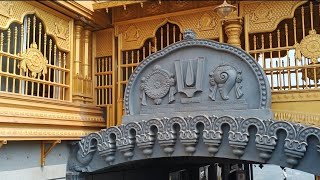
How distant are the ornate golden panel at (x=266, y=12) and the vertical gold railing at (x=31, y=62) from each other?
356 cm

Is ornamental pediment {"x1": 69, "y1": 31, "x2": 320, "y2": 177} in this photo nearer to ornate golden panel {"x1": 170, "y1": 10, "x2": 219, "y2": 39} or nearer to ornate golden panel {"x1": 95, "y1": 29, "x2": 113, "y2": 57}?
ornate golden panel {"x1": 170, "y1": 10, "x2": 219, "y2": 39}

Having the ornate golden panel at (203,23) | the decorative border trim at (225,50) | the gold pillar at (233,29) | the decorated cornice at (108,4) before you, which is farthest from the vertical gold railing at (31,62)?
the gold pillar at (233,29)

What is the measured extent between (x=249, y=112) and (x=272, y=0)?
7.90 feet

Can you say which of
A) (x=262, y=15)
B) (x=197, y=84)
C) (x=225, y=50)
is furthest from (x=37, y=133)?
(x=262, y=15)

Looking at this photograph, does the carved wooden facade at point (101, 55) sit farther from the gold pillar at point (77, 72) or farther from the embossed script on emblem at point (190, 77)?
the embossed script on emblem at point (190, 77)

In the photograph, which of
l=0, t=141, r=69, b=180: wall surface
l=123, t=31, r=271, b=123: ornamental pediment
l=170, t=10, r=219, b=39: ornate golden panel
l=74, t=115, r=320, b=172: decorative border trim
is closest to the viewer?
l=74, t=115, r=320, b=172: decorative border trim

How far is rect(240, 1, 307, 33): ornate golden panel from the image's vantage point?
652 centimetres

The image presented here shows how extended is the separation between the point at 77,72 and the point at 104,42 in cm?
110

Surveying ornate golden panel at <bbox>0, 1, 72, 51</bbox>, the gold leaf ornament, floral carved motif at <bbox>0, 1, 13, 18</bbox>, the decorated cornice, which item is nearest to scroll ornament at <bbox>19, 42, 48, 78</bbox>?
ornate golden panel at <bbox>0, 1, 72, 51</bbox>

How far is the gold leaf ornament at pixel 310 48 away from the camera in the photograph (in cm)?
610

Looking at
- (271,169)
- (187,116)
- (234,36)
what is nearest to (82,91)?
(187,116)

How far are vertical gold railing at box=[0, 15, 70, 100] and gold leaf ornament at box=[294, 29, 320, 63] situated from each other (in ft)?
13.8

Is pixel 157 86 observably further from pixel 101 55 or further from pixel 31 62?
pixel 101 55

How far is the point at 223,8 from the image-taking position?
5902 millimetres
